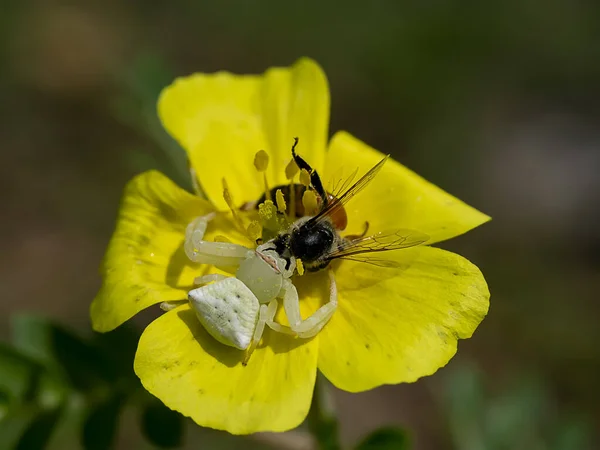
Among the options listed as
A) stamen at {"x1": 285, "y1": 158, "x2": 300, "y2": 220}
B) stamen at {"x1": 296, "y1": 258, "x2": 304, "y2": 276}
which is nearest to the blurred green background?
stamen at {"x1": 285, "y1": 158, "x2": 300, "y2": 220}

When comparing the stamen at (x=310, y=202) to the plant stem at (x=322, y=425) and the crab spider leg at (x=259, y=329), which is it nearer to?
the crab spider leg at (x=259, y=329)

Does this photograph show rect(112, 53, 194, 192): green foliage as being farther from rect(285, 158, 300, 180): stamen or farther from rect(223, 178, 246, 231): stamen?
rect(285, 158, 300, 180): stamen

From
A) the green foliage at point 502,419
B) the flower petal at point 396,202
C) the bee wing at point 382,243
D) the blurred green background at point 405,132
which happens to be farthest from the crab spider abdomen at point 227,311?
the blurred green background at point 405,132

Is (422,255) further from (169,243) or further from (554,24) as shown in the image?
(554,24)

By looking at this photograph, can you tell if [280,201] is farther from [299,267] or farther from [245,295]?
[245,295]

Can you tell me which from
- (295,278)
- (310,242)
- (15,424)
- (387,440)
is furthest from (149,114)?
(387,440)
